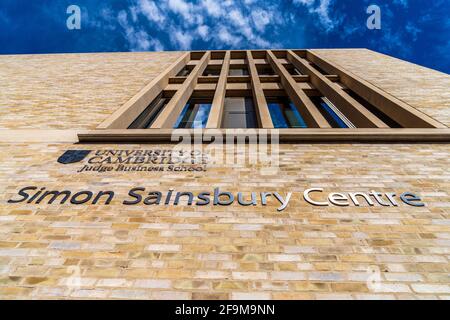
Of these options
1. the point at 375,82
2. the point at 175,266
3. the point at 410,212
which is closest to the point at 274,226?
the point at 175,266

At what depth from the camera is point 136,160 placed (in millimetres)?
4891

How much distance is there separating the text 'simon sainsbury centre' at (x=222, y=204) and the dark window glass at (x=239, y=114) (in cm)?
121

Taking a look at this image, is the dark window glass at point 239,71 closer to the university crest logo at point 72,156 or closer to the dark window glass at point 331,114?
the dark window glass at point 331,114

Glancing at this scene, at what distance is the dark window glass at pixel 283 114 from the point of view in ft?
27.5

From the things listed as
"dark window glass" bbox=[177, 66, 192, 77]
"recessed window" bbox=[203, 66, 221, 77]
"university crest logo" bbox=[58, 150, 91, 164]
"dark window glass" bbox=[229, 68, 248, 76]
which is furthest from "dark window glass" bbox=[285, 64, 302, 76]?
"university crest logo" bbox=[58, 150, 91, 164]

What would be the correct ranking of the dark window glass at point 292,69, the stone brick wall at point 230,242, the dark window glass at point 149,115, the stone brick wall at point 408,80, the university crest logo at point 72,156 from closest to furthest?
the stone brick wall at point 230,242 < the university crest logo at point 72,156 < the stone brick wall at point 408,80 < the dark window glass at point 149,115 < the dark window glass at point 292,69

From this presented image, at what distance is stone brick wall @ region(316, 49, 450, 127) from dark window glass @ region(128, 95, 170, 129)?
755cm

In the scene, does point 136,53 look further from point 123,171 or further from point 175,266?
point 175,266

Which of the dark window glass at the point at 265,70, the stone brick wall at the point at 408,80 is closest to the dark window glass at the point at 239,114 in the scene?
the stone brick wall at the point at 408,80

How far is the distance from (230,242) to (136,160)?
8.61 ft

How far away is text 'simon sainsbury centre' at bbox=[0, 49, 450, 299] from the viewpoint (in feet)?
9.37

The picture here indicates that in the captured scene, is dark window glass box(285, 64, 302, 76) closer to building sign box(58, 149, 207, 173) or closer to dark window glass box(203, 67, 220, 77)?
dark window glass box(203, 67, 220, 77)
